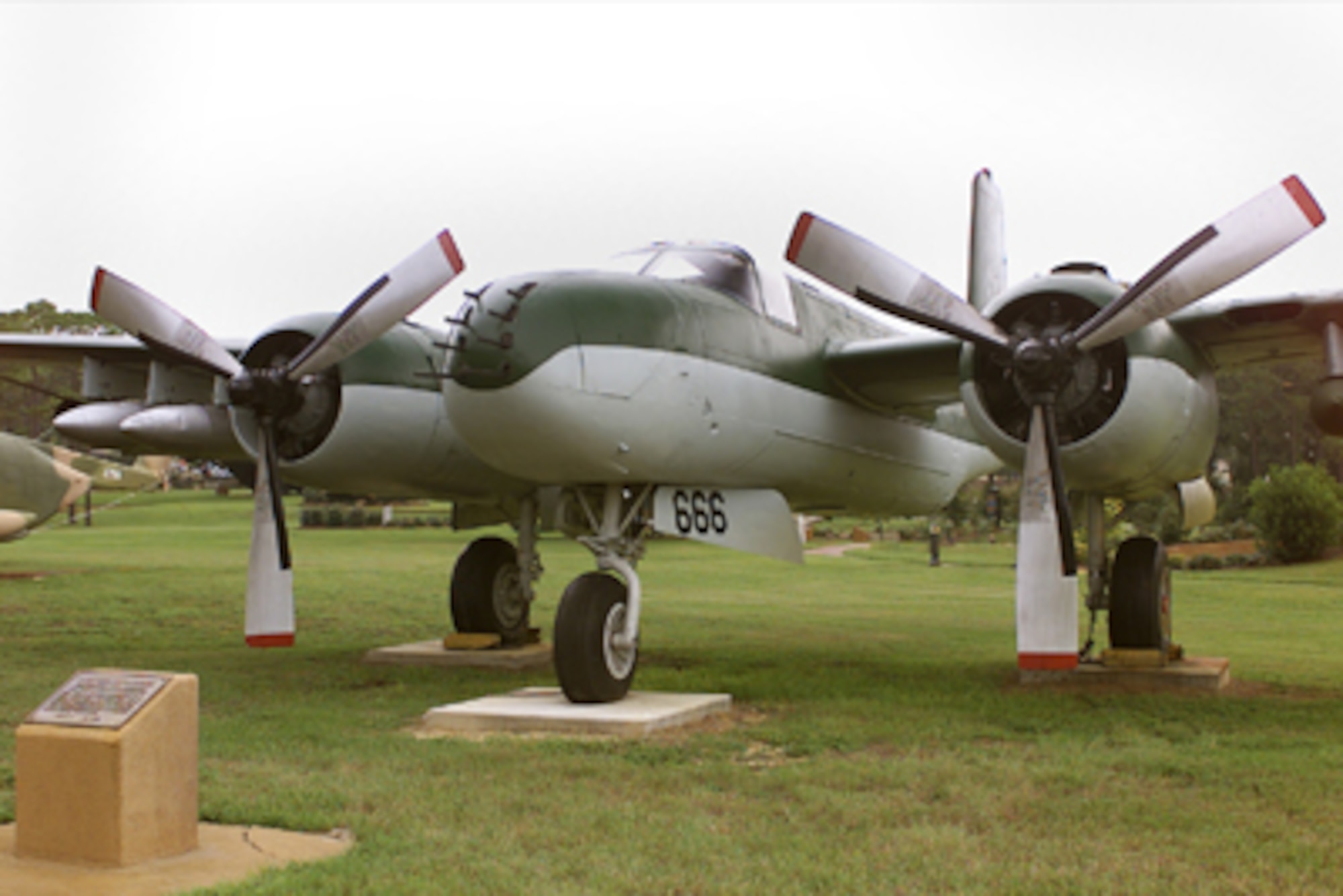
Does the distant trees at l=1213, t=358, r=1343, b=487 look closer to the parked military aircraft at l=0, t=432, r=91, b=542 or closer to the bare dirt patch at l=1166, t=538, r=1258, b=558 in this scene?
the bare dirt patch at l=1166, t=538, r=1258, b=558

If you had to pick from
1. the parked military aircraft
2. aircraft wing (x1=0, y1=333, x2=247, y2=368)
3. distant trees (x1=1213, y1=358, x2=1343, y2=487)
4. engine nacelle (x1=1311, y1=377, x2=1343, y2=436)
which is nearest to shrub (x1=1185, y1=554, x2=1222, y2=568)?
distant trees (x1=1213, y1=358, x2=1343, y2=487)

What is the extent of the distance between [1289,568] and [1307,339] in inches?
1050

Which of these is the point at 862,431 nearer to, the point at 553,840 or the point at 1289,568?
the point at 553,840

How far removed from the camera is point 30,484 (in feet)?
86.7

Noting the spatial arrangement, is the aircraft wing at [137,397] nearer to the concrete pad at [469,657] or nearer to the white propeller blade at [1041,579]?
the concrete pad at [469,657]

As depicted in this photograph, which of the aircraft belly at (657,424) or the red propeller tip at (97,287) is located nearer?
the aircraft belly at (657,424)

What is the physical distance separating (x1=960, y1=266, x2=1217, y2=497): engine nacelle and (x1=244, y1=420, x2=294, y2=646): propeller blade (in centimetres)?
634

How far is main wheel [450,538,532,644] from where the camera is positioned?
1460 centimetres

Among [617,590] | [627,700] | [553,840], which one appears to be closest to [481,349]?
[617,590]

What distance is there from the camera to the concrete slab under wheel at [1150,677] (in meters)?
12.0

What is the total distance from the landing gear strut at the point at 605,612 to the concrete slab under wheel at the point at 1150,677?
4363mm

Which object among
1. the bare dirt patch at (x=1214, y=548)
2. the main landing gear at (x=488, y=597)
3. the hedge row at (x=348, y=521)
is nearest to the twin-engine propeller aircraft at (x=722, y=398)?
the main landing gear at (x=488, y=597)

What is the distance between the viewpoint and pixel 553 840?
6227mm

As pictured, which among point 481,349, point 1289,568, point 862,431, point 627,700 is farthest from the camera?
point 1289,568
